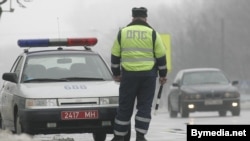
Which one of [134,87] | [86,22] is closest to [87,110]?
[134,87]

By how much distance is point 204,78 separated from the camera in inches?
1163

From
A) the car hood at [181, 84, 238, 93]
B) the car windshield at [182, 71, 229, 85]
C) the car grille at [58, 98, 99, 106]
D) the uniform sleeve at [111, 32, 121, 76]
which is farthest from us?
the car windshield at [182, 71, 229, 85]

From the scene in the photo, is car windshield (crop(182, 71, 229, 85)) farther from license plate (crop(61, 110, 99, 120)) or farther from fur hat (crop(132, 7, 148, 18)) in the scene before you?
fur hat (crop(132, 7, 148, 18))

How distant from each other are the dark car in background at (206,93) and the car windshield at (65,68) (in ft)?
44.0

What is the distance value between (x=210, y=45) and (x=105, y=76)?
92.6 meters

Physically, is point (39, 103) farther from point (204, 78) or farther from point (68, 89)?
point (204, 78)

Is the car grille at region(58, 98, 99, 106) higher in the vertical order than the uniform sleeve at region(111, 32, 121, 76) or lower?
lower

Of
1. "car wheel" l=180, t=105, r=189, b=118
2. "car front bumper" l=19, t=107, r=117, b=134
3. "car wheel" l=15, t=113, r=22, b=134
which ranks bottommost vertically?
"car wheel" l=180, t=105, r=189, b=118

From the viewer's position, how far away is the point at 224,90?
28391mm

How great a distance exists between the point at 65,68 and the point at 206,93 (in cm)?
1392

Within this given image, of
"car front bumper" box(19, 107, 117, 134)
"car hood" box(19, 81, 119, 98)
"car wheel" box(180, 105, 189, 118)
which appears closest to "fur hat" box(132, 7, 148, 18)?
"car hood" box(19, 81, 119, 98)

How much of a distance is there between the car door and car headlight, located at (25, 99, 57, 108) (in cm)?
78

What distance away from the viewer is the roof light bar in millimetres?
15180

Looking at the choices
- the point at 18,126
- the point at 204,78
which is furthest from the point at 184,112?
the point at 18,126
